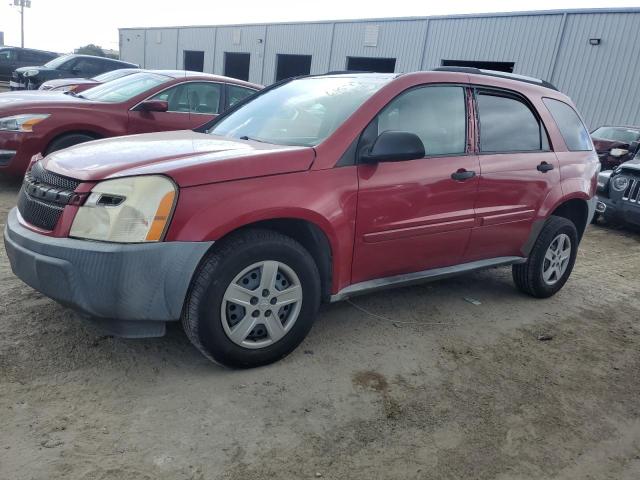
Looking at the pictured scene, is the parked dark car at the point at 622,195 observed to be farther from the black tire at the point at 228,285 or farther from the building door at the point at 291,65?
the building door at the point at 291,65

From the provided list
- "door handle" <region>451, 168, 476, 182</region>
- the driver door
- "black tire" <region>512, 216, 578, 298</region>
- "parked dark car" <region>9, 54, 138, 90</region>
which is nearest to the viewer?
the driver door

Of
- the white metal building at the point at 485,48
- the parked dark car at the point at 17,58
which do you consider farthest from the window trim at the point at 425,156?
the parked dark car at the point at 17,58

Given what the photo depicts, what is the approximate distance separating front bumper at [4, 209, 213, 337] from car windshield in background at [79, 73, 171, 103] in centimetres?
443

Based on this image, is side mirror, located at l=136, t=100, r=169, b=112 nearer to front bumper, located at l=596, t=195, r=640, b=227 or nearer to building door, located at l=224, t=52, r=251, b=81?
front bumper, located at l=596, t=195, r=640, b=227

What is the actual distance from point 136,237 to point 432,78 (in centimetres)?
223

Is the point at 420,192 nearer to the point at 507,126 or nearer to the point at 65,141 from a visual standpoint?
the point at 507,126

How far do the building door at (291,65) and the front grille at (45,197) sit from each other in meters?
25.2

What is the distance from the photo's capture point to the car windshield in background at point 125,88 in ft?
21.4

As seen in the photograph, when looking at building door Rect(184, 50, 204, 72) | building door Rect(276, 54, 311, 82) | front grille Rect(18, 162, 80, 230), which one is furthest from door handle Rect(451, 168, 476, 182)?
building door Rect(184, 50, 204, 72)

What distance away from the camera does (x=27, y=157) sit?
227 inches

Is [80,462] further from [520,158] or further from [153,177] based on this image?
[520,158]

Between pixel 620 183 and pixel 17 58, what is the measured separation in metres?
22.4

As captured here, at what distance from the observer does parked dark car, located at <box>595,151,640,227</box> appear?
7297 millimetres

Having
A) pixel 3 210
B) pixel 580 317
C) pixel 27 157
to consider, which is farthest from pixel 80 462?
pixel 27 157
